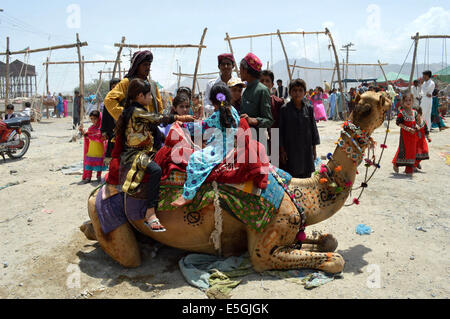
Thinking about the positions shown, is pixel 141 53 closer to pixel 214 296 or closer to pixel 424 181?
pixel 214 296

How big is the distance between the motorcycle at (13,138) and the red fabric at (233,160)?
9.44 m

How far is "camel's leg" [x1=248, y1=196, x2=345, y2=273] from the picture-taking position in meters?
3.46

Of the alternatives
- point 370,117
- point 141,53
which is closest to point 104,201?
point 141,53

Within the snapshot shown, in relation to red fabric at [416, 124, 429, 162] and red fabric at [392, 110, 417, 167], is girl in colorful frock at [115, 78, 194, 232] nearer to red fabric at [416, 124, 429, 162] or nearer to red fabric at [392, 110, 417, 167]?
red fabric at [392, 110, 417, 167]

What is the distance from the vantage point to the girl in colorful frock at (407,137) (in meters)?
7.74

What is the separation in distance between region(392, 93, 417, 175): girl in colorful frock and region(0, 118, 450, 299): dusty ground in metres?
1.09

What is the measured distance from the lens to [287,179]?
12.6 feet

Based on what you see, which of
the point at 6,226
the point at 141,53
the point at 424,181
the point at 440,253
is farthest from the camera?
the point at 424,181

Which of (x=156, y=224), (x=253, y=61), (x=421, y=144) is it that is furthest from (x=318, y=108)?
(x=156, y=224)

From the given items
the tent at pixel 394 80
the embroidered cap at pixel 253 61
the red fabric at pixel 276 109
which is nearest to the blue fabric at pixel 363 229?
the red fabric at pixel 276 109

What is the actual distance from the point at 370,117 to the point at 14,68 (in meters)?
40.4

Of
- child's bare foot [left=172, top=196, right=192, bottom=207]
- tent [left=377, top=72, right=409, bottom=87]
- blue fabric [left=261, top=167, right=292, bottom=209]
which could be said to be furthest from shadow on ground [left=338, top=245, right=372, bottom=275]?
tent [left=377, top=72, right=409, bottom=87]

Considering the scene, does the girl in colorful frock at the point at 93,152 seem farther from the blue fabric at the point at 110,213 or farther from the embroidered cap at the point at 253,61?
the embroidered cap at the point at 253,61

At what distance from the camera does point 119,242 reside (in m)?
3.69
